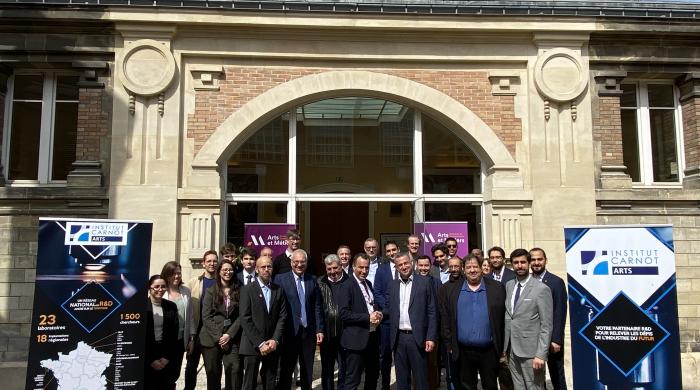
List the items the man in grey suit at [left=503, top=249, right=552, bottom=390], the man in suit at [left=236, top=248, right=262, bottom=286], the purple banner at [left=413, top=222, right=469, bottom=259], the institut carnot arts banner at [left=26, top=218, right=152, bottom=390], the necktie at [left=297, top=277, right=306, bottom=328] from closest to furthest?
the institut carnot arts banner at [left=26, top=218, right=152, bottom=390]
the man in grey suit at [left=503, top=249, right=552, bottom=390]
the necktie at [left=297, top=277, right=306, bottom=328]
the man in suit at [left=236, top=248, right=262, bottom=286]
the purple banner at [left=413, top=222, right=469, bottom=259]

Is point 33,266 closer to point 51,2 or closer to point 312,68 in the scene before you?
point 51,2

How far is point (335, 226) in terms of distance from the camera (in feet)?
41.2

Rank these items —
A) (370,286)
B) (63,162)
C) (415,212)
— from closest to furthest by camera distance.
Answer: (370,286)
(63,162)
(415,212)

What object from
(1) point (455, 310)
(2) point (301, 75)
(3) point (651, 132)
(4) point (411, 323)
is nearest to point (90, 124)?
(2) point (301, 75)

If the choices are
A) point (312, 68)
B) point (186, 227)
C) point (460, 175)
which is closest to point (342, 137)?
point (312, 68)

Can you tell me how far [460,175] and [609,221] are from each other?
2.58 metres

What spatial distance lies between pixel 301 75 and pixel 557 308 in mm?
5646

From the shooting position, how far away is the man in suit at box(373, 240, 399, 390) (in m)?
6.07

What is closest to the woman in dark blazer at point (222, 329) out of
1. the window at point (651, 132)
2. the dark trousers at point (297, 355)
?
the dark trousers at point (297, 355)

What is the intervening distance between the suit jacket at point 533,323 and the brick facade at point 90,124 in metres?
6.85

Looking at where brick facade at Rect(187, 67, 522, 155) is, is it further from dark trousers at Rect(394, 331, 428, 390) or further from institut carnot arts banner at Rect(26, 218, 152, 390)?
dark trousers at Rect(394, 331, 428, 390)

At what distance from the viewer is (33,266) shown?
8258 millimetres

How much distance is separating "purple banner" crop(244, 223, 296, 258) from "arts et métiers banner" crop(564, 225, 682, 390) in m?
4.48

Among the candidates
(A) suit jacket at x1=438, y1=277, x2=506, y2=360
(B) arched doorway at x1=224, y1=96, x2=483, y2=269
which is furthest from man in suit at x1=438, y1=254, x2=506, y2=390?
(B) arched doorway at x1=224, y1=96, x2=483, y2=269
